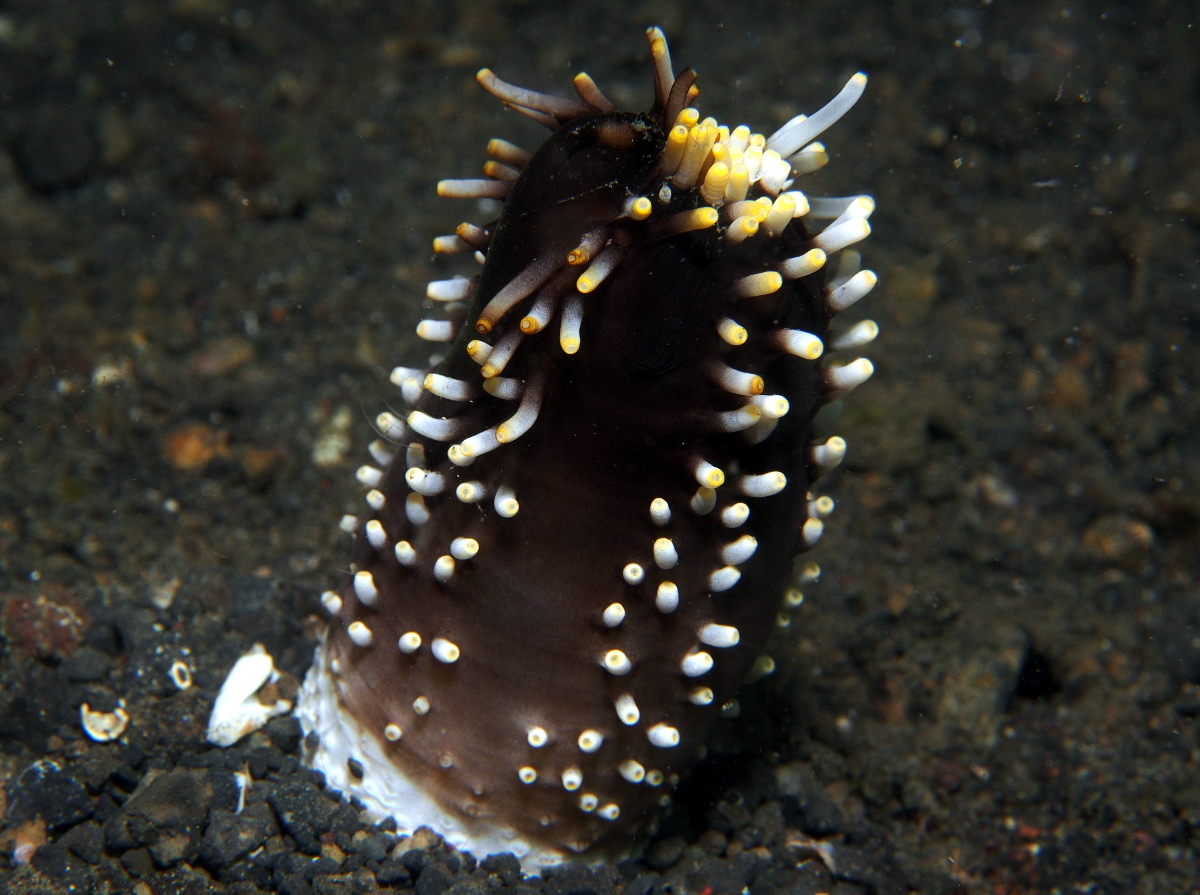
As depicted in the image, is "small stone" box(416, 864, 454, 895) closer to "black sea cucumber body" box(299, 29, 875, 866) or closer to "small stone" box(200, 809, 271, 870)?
"black sea cucumber body" box(299, 29, 875, 866)

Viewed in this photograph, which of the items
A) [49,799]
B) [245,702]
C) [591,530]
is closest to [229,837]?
[245,702]

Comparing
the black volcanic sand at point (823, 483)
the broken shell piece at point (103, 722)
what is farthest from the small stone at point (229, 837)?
the broken shell piece at point (103, 722)

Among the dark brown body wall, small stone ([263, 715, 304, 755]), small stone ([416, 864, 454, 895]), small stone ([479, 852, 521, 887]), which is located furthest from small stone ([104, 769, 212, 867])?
small stone ([479, 852, 521, 887])

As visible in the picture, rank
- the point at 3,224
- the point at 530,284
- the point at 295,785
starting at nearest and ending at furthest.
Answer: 1. the point at 530,284
2. the point at 295,785
3. the point at 3,224

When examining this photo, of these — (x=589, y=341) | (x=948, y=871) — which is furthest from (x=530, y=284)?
(x=948, y=871)

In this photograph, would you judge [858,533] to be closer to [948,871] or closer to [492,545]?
[948,871]

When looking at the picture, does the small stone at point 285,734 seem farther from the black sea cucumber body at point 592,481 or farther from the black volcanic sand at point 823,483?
the black sea cucumber body at point 592,481
